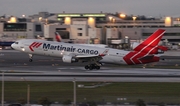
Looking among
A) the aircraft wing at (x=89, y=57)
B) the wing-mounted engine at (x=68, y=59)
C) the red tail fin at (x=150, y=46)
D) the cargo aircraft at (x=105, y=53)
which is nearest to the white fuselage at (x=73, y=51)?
the cargo aircraft at (x=105, y=53)

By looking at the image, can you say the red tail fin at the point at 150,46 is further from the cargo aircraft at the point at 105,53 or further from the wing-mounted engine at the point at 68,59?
the wing-mounted engine at the point at 68,59

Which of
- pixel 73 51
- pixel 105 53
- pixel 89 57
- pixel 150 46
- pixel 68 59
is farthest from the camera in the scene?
pixel 73 51

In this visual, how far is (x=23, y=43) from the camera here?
253 ft

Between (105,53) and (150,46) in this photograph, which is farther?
(105,53)

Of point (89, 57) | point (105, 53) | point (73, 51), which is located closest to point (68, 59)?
point (73, 51)

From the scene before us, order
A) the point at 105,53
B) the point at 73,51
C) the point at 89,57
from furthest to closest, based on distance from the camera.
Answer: the point at 73,51, the point at 105,53, the point at 89,57

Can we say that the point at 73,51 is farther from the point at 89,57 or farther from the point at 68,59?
the point at 89,57

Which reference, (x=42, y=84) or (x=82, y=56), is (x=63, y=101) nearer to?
(x=42, y=84)

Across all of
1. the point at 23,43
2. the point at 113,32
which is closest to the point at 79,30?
the point at 113,32

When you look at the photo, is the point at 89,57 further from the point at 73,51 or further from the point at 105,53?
the point at 73,51

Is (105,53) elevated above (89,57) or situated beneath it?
elevated above

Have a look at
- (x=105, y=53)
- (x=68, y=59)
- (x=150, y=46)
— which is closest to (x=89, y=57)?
(x=105, y=53)

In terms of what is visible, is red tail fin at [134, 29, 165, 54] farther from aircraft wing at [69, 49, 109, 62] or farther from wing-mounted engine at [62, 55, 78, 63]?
wing-mounted engine at [62, 55, 78, 63]

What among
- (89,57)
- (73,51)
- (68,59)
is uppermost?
(73,51)
